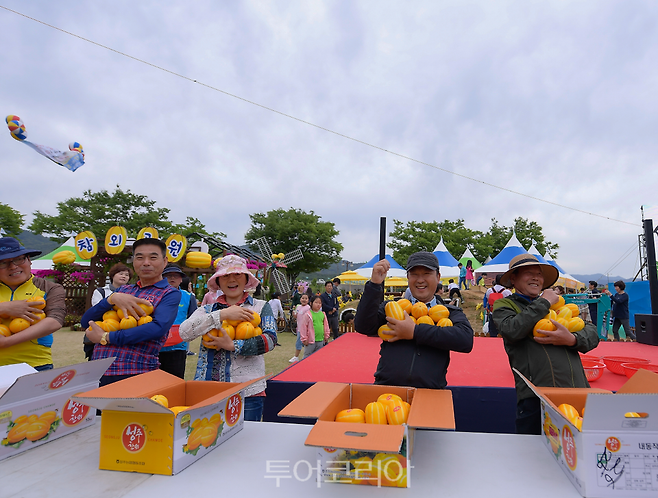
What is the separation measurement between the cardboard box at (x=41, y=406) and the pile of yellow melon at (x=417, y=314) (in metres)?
1.36

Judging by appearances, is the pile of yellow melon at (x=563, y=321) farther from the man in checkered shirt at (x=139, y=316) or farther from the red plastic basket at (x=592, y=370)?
the man in checkered shirt at (x=139, y=316)

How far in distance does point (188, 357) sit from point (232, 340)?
6692 mm

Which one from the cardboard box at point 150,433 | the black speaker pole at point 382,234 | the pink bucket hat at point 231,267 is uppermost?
the black speaker pole at point 382,234

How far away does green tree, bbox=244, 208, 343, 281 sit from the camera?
3419 centimetres

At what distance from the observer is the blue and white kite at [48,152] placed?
560cm

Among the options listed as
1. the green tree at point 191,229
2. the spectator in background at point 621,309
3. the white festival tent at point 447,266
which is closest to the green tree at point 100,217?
the green tree at point 191,229

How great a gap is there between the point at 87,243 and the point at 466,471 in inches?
530

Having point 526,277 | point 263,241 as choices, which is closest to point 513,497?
point 526,277

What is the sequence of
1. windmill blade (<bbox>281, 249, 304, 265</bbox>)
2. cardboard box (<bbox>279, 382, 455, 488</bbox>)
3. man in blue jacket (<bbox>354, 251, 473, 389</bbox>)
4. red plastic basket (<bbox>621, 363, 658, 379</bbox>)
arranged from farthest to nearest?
windmill blade (<bbox>281, 249, 304, 265</bbox>), red plastic basket (<bbox>621, 363, 658, 379</bbox>), man in blue jacket (<bbox>354, 251, 473, 389</bbox>), cardboard box (<bbox>279, 382, 455, 488</bbox>)

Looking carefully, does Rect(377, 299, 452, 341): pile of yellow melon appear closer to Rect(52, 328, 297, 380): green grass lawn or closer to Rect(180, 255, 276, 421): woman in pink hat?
Rect(180, 255, 276, 421): woman in pink hat

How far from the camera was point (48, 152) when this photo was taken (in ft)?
18.9

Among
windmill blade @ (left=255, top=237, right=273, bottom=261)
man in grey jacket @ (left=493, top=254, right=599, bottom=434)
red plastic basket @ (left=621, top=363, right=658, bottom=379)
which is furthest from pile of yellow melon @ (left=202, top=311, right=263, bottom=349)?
windmill blade @ (left=255, top=237, right=273, bottom=261)

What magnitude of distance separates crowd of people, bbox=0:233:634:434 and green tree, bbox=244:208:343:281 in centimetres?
3156

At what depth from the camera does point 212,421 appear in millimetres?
1339
